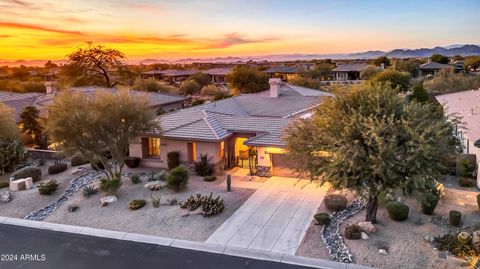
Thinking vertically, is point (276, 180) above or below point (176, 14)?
below

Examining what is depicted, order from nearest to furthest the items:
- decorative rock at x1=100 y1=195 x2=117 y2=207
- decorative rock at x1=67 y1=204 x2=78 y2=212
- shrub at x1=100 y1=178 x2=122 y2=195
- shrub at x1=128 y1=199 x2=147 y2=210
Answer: shrub at x1=128 y1=199 x2=147 y2=210 < decorative rock at x1=67 y1=204 x2=78 y2=212 < decorative rock at x1=100 y1=195 x2=117 y2=207 < shrub at x1=100 y1=178 x2=122 y2=195

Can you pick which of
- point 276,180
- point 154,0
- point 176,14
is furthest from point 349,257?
point 176,14

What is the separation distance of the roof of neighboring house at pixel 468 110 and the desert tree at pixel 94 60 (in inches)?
2113

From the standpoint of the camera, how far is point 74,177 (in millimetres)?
24672

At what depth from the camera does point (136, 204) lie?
1909cm

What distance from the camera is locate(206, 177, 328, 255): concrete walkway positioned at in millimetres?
15250

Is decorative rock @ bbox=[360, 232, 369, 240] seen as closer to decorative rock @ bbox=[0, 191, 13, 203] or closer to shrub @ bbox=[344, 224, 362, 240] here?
shrub @ bbox=[344, 224, 362, 240]

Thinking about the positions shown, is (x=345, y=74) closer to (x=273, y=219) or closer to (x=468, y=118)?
(x=468, y=118)

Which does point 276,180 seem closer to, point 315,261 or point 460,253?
point 315,261

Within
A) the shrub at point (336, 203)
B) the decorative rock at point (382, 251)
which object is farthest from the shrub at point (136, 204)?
the decorative rock at point (382, 251)

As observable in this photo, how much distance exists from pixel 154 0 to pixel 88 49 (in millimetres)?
42169

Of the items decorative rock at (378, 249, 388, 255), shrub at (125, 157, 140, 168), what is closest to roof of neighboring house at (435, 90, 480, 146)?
decorative rock at (378, 249, 388, 255)

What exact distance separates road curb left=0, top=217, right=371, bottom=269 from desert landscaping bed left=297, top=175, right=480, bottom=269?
53 centimetres

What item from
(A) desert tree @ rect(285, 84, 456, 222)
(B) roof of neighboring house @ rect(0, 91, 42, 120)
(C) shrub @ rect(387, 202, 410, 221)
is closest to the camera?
(A) desert tree @ rect(285, 84, 456, 222)
